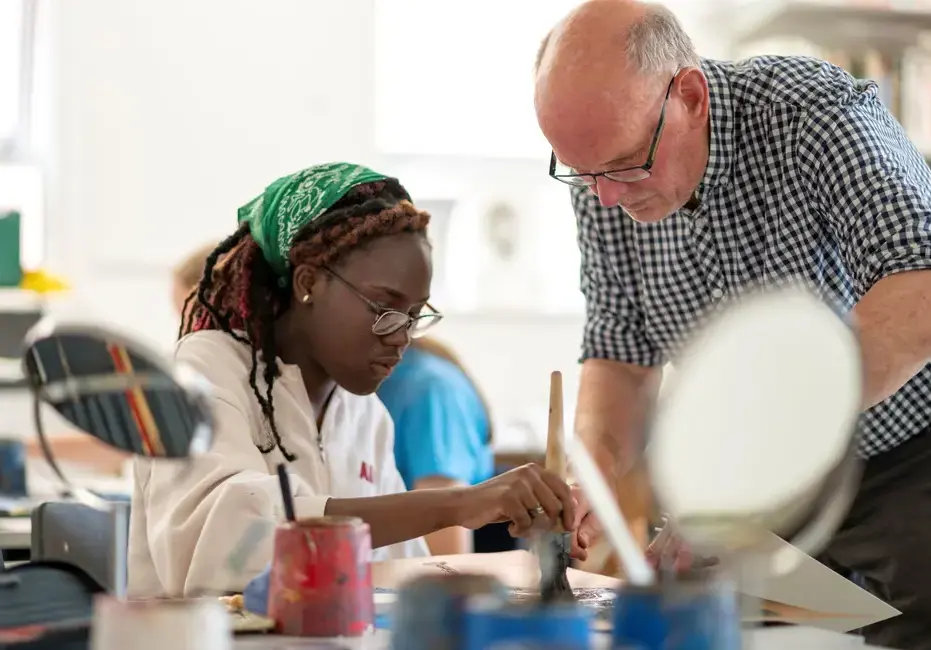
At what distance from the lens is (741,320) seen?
3.54 feet

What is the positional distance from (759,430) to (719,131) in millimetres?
800

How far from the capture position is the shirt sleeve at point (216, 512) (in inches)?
56.9

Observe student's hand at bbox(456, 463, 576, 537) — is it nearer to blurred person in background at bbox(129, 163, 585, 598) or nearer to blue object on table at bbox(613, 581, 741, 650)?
blurred person in background at bbox(129, 163, 585, 598)

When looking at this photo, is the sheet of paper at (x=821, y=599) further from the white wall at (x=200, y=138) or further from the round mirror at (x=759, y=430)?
the white wall at (x=200, y=138)

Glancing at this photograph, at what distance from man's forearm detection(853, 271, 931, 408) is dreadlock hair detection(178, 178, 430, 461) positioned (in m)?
0.66

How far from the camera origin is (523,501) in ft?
4.52

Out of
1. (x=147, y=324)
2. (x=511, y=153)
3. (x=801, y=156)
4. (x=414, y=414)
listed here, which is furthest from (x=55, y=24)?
(x=801, y=156)

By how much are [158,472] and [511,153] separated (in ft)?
10.6

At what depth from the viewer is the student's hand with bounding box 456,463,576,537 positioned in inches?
53.0

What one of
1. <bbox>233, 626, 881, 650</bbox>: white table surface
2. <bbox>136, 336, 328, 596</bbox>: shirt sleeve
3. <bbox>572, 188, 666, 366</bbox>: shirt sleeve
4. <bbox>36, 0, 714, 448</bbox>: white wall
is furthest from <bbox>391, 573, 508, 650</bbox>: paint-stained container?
<bbox>36, 0, 714, 448</bbox>: white wall

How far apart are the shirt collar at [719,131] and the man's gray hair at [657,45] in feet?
0.16

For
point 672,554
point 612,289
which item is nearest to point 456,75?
point 612,289

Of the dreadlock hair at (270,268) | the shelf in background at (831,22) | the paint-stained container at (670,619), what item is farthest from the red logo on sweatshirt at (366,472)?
the shelf in background at (831,22)

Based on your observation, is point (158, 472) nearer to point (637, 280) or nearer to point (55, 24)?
point (637, 280)
